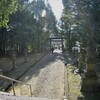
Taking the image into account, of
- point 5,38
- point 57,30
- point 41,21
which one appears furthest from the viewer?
point 57,30

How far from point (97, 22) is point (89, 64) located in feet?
9.73

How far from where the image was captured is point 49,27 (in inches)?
2496

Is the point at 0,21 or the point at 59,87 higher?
the point at 0,21

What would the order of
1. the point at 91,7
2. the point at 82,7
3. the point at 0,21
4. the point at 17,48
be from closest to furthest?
the point at 91,7
the point at 82,7
the point at 0,21
the point at 17,48

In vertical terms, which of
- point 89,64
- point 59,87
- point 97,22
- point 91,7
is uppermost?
point 91,7

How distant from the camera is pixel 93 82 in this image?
40.8 feet

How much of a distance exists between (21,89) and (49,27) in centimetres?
5015

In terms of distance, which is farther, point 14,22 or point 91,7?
point 14,22

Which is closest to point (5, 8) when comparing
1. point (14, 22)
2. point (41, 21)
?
point (14, 22)

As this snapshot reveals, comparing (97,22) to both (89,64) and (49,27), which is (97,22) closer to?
(89,64)

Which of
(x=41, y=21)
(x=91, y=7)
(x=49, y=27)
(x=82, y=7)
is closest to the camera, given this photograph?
(x=91, y=7)

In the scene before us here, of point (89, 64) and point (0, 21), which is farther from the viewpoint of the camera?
point (0, 21)

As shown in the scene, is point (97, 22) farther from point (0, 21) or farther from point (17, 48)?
point (17, 48)

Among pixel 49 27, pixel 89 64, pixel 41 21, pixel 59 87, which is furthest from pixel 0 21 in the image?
pixel 49 27
